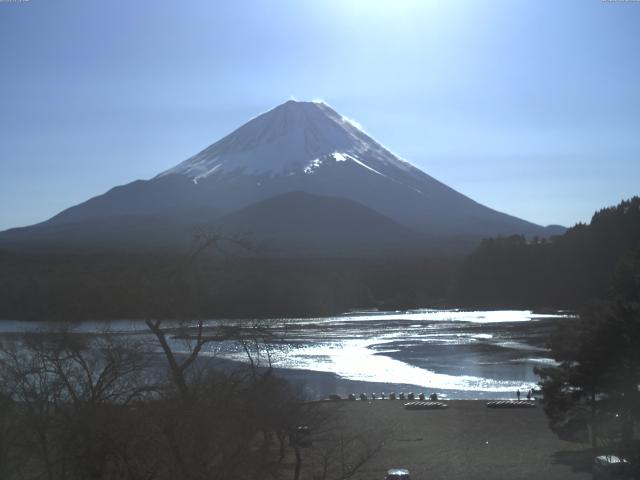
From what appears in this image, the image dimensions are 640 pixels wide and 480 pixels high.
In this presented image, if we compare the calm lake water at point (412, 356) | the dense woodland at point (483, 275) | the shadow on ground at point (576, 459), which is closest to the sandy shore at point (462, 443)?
the shadow on ground at point (576, 459)

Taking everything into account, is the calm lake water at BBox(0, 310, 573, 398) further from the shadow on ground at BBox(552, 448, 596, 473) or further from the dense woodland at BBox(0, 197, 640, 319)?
the shadow on ground at BBox(552, 448, 596, 473)

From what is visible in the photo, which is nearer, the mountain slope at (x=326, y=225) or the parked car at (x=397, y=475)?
the parked car at (x=397, y=475)

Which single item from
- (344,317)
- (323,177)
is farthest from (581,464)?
(323,177)

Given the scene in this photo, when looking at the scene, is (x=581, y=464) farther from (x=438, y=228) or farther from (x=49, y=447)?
(x=438, y=228)

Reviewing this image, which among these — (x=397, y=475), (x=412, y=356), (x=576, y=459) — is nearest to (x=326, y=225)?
(x=412, y=356)

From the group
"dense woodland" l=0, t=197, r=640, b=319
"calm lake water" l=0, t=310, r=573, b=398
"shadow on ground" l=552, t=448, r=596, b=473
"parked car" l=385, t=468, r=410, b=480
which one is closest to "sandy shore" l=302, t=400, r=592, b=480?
"shadow on ground" l=552, t=448, r=596, b=473

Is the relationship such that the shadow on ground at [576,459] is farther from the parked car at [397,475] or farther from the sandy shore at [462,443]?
the parked car at [397,475]

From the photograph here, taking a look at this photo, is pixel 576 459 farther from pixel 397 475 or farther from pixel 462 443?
pixel 397 475
